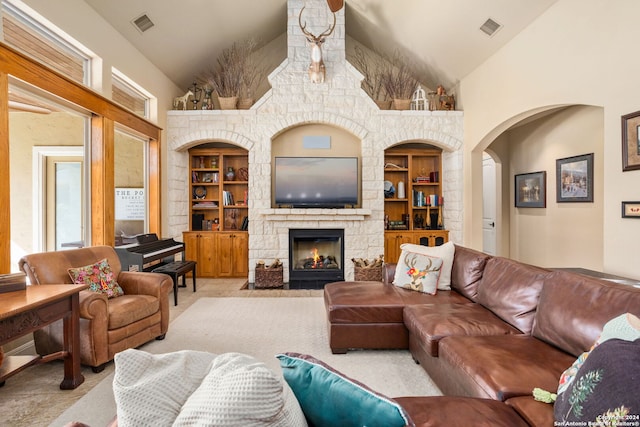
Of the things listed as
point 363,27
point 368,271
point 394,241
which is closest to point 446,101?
point 363,27

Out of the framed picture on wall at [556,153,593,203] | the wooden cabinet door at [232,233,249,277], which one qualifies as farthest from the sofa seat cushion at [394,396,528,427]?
the wooden cabinet door at [232,233,249,277]

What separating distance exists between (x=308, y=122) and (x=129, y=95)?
8.38 feet

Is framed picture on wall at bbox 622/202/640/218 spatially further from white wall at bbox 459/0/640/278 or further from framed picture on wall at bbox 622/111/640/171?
framed picture on wall at bbox 622/111/640/171

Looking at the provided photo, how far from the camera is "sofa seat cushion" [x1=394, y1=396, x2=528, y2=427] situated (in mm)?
1188

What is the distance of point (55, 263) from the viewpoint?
261 cm

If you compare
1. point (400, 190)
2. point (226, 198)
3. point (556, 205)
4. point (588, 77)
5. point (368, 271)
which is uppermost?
point (588, 77)

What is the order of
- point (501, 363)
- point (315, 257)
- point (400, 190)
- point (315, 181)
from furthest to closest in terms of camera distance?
point (400, 190) < point (315, 257) < point (315, 181) < point (501, 363)

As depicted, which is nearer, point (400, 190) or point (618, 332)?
point (618, 332)

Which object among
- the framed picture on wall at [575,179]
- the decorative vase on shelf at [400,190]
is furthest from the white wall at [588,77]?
the decorative vase on shelf at [400,190]

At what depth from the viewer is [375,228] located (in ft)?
17.7

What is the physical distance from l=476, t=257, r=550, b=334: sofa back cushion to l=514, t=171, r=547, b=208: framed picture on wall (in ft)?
10.7

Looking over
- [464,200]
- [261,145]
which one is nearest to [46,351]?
[261,145]

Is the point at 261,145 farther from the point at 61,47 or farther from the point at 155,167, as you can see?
the point at 61,47

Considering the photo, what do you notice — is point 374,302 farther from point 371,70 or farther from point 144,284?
point 371,70
